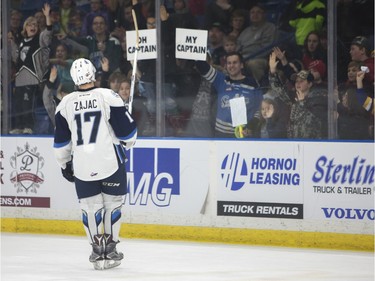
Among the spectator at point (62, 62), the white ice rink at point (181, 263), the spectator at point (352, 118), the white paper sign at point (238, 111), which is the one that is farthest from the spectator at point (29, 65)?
the spectator at point (352, 118)

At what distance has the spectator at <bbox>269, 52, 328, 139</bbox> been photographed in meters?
9.99

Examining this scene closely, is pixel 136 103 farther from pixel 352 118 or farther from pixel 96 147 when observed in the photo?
pixel 96 147

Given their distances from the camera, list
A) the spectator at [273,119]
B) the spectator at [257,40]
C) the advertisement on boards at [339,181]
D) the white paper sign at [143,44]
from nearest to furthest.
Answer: the advertisement on boards at [339,181] < the spectator at [273,119] < the spectator at [257,40] < the white paper sign at [143,44]

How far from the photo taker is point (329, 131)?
32.5 ft

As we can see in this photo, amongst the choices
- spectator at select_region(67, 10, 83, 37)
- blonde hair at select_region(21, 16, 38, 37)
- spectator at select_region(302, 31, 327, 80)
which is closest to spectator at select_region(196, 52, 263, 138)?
spectator at select_region(302, 31, 327, 80)

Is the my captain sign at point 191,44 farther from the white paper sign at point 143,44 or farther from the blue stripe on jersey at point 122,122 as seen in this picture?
the blue stripe on jersey at point 122,122

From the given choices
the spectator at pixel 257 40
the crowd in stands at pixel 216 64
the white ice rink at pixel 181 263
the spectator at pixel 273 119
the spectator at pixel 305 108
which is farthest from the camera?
the spectator at pixel 257 40

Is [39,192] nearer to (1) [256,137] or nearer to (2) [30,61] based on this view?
(2) [30,61]

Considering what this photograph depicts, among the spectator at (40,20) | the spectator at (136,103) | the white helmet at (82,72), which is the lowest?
the spectator at (136,103)

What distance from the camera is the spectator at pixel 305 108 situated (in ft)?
32.8

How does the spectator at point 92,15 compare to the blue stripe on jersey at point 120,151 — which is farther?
the spectator at point 92,15

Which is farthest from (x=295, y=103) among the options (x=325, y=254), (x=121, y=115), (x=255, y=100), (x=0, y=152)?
(x=0, y=152)

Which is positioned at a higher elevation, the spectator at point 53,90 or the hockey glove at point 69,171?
the spectator at point 53,90

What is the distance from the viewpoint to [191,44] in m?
10.8
